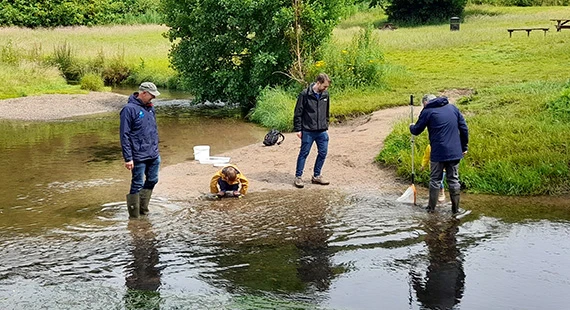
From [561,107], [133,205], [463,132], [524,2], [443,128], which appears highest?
[524,2]

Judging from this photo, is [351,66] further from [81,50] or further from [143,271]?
[81,50]

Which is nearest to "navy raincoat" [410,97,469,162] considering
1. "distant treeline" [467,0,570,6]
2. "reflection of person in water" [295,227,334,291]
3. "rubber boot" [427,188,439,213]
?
"rubber boot" [427,188,439,213]

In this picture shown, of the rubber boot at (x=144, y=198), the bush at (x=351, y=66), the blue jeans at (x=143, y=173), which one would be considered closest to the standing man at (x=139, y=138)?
the blue jeans at (x=143, y=173)

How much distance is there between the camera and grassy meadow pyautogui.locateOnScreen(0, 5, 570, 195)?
13.3 metres

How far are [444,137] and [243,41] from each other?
15.3 metres

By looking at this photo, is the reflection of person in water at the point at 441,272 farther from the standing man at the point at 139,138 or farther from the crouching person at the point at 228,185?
the standing man at the point at 139,138

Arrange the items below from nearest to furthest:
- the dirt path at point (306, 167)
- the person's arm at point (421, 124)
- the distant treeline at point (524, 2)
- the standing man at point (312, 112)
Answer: the person's arm at point (421, 124)
the standing man at point (312, 112)
the dirt path at point (306, 167)
the distant treeline at point (524, 2)

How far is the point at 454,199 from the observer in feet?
37.6

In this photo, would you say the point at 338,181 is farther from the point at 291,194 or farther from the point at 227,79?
the point at 227,79

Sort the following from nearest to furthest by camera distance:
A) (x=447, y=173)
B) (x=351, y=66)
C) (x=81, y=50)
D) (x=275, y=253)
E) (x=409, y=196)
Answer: (x=275, y=253) → (x=447, y=173) → (x=409, y=196) → (x=351, y=66) → (x=81, y=50)

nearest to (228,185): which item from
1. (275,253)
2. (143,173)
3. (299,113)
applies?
(299,113)

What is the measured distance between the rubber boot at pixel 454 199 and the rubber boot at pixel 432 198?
0.77 feet

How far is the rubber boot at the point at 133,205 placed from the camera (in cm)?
1130

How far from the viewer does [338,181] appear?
556 inches
